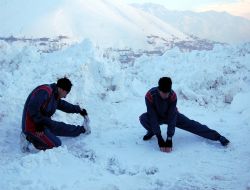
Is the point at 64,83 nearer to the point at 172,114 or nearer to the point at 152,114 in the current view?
the point at 152,114

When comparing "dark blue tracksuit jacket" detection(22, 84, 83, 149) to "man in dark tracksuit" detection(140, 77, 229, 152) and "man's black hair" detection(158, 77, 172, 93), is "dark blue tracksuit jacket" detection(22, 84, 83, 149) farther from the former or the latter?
"man's black hair" detection(158, 77, 172, 93)

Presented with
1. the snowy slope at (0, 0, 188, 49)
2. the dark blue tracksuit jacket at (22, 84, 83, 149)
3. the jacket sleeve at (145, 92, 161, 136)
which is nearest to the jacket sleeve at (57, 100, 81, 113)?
the dark blue tracksuit jacket at (22, 84, 83, 149)

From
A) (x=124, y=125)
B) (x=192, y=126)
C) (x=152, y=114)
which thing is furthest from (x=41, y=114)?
(x=192, y=126)

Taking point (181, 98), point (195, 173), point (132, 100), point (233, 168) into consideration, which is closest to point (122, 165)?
point (195, 173)

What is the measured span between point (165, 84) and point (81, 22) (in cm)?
10080

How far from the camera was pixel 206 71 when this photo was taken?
1112cm

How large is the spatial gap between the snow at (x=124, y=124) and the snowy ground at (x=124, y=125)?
14 millimetres

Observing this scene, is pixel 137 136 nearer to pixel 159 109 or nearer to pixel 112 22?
pixel 159 109

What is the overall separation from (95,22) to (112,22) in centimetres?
594

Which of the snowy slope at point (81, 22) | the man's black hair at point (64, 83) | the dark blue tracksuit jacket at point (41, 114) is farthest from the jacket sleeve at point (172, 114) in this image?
the snowy slope at point (81, 22)

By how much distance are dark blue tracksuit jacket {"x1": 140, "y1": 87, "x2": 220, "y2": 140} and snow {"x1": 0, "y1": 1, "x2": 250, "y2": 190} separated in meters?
0.21

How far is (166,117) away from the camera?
232 inches

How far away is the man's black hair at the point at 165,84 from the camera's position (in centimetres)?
528

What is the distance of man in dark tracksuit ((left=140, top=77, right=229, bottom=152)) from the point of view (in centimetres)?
564
